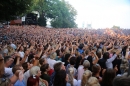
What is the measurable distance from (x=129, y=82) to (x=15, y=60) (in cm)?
378

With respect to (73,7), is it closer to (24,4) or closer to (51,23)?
(51,23)

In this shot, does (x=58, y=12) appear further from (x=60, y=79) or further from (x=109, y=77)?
(x=109, y=77)

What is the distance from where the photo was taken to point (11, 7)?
14.6 m

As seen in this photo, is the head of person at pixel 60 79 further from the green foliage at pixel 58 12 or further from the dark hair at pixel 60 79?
the green foliage at pixel 58 12

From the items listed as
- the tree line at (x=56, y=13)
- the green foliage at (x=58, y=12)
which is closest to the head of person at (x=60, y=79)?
the tree line at (x=56, y=13)

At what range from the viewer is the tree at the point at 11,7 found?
1417 cm

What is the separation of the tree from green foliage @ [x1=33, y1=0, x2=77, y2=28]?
65.9ft

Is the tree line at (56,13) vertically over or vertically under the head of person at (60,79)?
over

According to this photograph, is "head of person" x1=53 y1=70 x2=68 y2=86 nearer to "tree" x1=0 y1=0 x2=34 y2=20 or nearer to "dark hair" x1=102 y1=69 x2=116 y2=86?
"dark hair" x1=102 y1=69 x2=116 y2=86

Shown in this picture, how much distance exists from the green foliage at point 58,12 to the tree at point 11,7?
65.9 feet

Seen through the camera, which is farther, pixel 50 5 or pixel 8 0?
pixel 50 5

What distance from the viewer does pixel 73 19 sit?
127 ft

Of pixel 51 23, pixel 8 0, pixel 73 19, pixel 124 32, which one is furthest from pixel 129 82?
pixel 73 19

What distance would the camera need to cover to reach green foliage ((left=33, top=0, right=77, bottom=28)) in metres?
36.3
